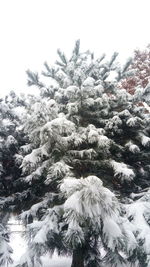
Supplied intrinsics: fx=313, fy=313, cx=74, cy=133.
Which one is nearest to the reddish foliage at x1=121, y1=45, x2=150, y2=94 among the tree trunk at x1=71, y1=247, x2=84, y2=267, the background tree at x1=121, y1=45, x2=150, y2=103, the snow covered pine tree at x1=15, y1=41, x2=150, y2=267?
the background tree at x1=121, y1=45, x2=150, y2=103

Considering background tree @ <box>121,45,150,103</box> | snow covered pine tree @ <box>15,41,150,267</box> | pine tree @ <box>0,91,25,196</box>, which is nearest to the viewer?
snow covered pine tree @ <box>15,41,150,267</box>

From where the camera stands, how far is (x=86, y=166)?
326 inches

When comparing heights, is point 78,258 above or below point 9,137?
below

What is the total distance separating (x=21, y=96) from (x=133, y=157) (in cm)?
371

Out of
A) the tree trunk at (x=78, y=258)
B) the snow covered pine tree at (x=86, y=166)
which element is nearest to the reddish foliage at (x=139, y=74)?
the snow covered pine tree at (x=86, y=166)

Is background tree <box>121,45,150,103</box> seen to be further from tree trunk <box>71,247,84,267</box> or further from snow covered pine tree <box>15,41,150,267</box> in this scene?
tree trunk <box>71,247,84,267</box>

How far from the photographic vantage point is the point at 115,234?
5.80 meters

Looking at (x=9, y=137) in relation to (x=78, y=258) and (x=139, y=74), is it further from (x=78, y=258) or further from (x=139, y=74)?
(x=139, y=74)

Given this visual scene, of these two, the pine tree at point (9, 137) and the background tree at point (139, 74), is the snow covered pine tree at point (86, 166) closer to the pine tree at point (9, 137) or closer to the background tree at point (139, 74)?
the pine tree at point (9, 137)

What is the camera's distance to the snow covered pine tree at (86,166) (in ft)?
18.9

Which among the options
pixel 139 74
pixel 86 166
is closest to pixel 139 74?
pixel 139 74

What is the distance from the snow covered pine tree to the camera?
5.77 meters

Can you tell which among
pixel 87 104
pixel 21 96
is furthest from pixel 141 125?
pixel 21 96

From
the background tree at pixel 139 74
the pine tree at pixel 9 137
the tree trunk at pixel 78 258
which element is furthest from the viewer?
the background tree at pixel 139 74
